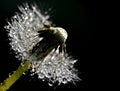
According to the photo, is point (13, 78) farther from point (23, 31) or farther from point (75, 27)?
point (75, 27)

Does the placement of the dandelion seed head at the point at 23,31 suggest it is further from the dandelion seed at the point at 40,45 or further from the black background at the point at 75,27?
the black background at the point at 75,27

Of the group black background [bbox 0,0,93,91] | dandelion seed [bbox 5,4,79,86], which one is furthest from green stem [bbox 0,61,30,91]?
black background [bbox 0,0,93,91]

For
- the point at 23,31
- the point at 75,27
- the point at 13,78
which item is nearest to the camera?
the point at 13,78

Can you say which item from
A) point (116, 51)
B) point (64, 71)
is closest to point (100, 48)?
point (116, 51)

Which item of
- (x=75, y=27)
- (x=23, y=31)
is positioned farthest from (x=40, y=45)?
(x=75, y=27)

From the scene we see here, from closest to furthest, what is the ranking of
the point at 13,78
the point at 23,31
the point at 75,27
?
the point at 13,78 → the point at 23,31 → the point at 75,27

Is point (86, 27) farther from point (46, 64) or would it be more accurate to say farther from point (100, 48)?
point (46, 64)

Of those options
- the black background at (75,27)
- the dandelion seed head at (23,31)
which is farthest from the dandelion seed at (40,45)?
the black background at (75,27)
